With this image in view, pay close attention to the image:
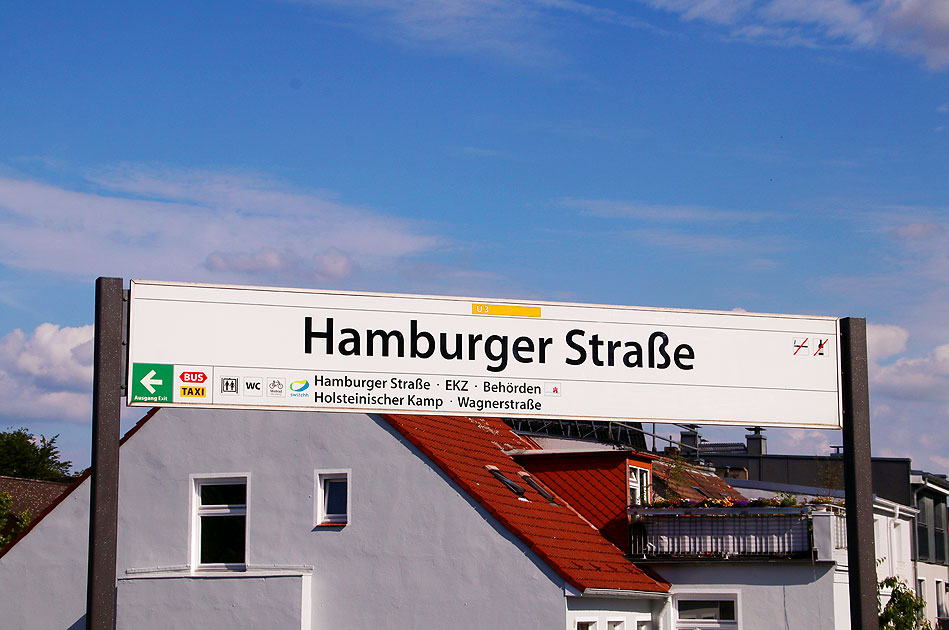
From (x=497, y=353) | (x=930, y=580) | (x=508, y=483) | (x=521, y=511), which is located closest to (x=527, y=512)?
(x=521, y=511)

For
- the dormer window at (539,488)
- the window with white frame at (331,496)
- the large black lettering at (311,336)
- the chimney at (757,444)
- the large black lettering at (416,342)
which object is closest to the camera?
the large black lettering at (311,336)

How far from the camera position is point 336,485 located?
1966 cm

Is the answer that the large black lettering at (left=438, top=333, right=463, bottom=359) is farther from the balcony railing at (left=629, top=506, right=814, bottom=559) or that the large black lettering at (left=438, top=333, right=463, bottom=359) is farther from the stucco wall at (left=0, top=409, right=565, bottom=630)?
the balcony railing at (left=629, top=506, right=814, bottom=559)

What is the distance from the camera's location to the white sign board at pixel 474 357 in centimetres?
738

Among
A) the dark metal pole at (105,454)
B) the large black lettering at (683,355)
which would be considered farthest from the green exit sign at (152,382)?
the large black lettering at (683,355)

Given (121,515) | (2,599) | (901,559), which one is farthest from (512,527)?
(901,559)

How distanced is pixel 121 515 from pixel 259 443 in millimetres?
3001

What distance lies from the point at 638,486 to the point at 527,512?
4.00 metres

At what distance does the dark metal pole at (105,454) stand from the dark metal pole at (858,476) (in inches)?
184

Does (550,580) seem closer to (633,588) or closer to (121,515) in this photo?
(633,588)

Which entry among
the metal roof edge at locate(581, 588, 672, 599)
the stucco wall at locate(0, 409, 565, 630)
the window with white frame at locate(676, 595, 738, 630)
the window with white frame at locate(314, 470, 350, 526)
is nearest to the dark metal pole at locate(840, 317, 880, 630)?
the metal roof edge at locate(581, 588, 672, 599)

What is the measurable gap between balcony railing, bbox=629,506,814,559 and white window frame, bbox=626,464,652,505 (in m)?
Answer: 0.54

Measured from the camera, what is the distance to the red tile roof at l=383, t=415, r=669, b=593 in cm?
1811

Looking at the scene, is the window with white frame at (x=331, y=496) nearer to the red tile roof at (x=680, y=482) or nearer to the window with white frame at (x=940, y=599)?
the red tile roof at (x=680, y=482)
